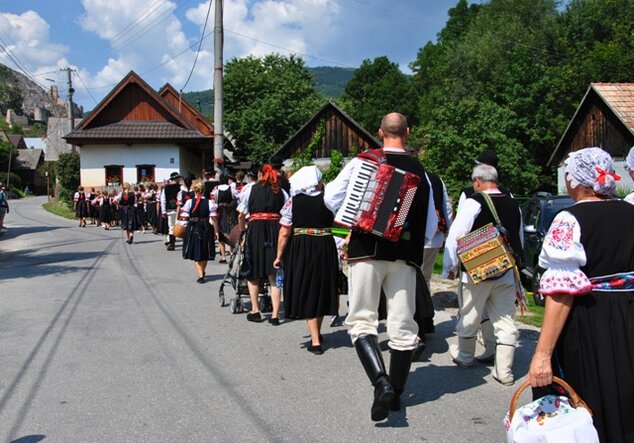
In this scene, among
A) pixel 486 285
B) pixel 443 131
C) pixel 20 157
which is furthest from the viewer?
pixel 20 157

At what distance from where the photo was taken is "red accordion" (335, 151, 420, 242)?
4137 millimetres

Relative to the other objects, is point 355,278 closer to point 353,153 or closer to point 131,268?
point 131,268

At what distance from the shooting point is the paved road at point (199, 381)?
416 cm

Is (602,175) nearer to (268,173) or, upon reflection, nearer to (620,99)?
(268,173)

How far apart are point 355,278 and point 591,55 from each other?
121ft

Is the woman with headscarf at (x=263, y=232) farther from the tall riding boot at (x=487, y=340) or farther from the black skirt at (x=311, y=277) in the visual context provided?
the tall riding boot at (x=487, y=340)

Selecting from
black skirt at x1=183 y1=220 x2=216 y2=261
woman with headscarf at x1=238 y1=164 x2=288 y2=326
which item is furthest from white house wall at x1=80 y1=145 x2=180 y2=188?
woman with headscarf at x1=238 y1=164 x2=288 y2=326

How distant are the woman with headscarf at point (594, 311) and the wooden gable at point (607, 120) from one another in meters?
22.4

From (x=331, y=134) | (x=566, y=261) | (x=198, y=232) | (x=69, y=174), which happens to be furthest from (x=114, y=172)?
(x=566, y=261)

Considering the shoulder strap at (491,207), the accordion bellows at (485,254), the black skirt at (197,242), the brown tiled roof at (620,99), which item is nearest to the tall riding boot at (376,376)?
the accordion bellows at (485,254)

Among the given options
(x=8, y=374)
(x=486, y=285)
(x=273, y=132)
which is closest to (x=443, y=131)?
(x=486, y=285)

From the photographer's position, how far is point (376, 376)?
4145 millimetres

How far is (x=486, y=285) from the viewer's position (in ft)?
17.2

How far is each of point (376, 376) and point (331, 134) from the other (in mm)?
30251
